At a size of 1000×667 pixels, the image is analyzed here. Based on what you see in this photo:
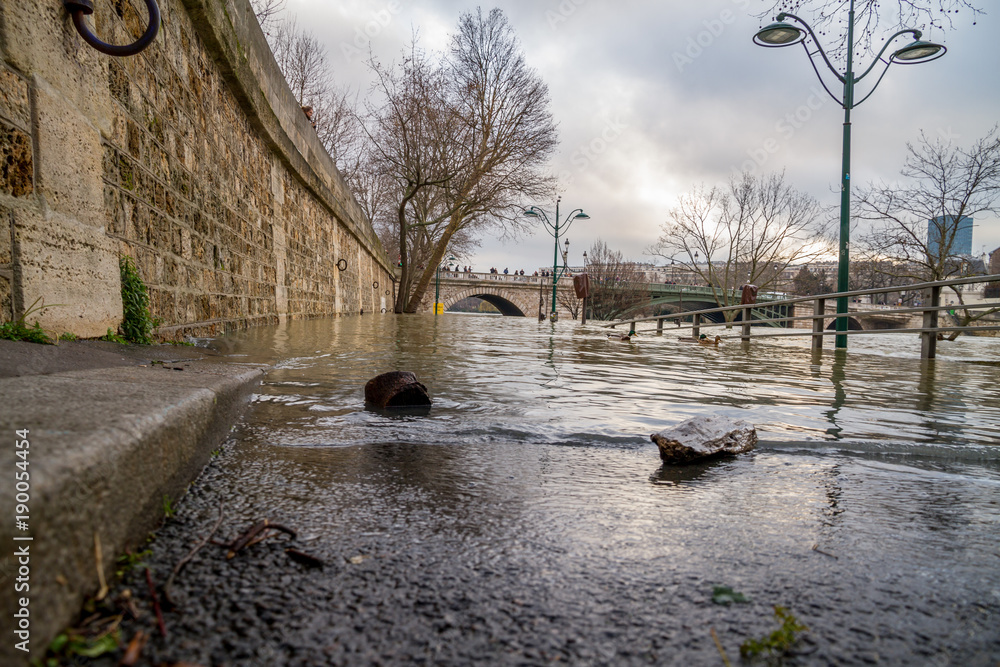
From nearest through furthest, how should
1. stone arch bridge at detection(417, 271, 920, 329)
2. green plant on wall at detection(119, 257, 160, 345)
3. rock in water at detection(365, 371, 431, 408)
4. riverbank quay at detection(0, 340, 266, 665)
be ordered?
riverbank quay at detection(0, 340, 266, 665), rock in water at detection(365, 371, 431, 408), green plant on wall at detection(119, 257, 160, 345), stone arch bridge at detection(417, 271, 920, 329)

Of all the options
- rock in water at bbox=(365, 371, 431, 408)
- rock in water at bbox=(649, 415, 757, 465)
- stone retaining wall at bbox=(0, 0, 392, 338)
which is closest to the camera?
rock in water at bbox=(649, 415, 757, 465)

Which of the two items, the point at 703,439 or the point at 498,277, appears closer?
the point at 703,439

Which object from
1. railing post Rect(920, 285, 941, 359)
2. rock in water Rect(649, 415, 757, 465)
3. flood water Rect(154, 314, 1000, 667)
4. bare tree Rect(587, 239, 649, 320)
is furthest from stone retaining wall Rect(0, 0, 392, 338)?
bare tree Rect(587, 239, 649, 320)

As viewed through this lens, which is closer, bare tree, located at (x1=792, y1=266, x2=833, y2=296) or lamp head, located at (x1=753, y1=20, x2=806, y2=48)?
lamp head, located at (x1=753, y1=20, x2=806, y2=48)

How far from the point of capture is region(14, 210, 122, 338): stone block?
7.95ft

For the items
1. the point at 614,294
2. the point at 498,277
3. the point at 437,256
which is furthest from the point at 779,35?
the point at 498,277

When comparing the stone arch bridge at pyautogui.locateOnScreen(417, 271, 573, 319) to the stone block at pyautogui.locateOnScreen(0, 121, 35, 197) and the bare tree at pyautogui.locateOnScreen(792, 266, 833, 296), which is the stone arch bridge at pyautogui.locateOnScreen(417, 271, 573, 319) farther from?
the stone block at pyautogui.locateOnScreen(0, 121, 35, 197)

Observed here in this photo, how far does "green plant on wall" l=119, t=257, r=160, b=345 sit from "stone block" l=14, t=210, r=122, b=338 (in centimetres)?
10

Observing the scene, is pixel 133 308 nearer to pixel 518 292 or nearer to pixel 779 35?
pixel 779 35

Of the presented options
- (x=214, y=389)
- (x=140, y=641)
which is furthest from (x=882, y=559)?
(x=214, y=389)

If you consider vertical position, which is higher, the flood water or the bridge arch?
the bridge arch

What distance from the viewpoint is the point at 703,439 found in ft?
6.82

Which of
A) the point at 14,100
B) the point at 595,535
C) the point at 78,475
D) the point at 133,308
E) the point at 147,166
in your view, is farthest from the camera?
the point at 147,166

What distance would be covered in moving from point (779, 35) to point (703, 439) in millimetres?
11693
